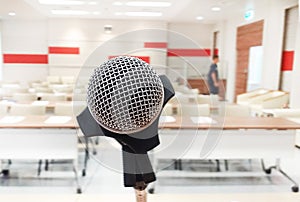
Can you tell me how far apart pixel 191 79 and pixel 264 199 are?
0.92 metres

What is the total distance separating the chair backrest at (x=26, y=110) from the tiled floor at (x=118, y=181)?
713mm

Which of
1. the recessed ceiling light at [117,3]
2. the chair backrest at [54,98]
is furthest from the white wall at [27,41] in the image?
the chair backrest at [54,98]

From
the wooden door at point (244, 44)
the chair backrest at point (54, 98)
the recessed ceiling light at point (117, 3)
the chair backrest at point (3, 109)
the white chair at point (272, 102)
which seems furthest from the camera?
the wooden door at point (244, 44)

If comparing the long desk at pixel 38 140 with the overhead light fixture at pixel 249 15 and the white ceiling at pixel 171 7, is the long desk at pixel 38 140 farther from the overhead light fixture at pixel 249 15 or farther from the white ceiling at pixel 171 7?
the overhead light fixture at pixel 249 15

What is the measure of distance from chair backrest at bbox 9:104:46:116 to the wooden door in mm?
5954

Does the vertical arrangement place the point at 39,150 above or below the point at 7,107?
below

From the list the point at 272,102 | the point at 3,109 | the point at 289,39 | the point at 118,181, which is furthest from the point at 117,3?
the point at 118,181

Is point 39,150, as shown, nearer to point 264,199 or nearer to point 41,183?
point 41,183

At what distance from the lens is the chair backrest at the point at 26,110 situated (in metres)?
3.93

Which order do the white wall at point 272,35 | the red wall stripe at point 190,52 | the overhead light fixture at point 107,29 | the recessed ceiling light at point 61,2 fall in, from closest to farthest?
the red wall stripe at point 190,52, the white wall at point 272,35, the recessed ceiling light at point 61,2, the overhead light fixture at point 107,29

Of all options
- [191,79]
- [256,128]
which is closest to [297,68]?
[256,128]

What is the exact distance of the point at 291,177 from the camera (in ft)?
12.7

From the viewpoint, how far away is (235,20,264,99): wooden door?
809 centimetres

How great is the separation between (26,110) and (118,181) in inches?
63.3
